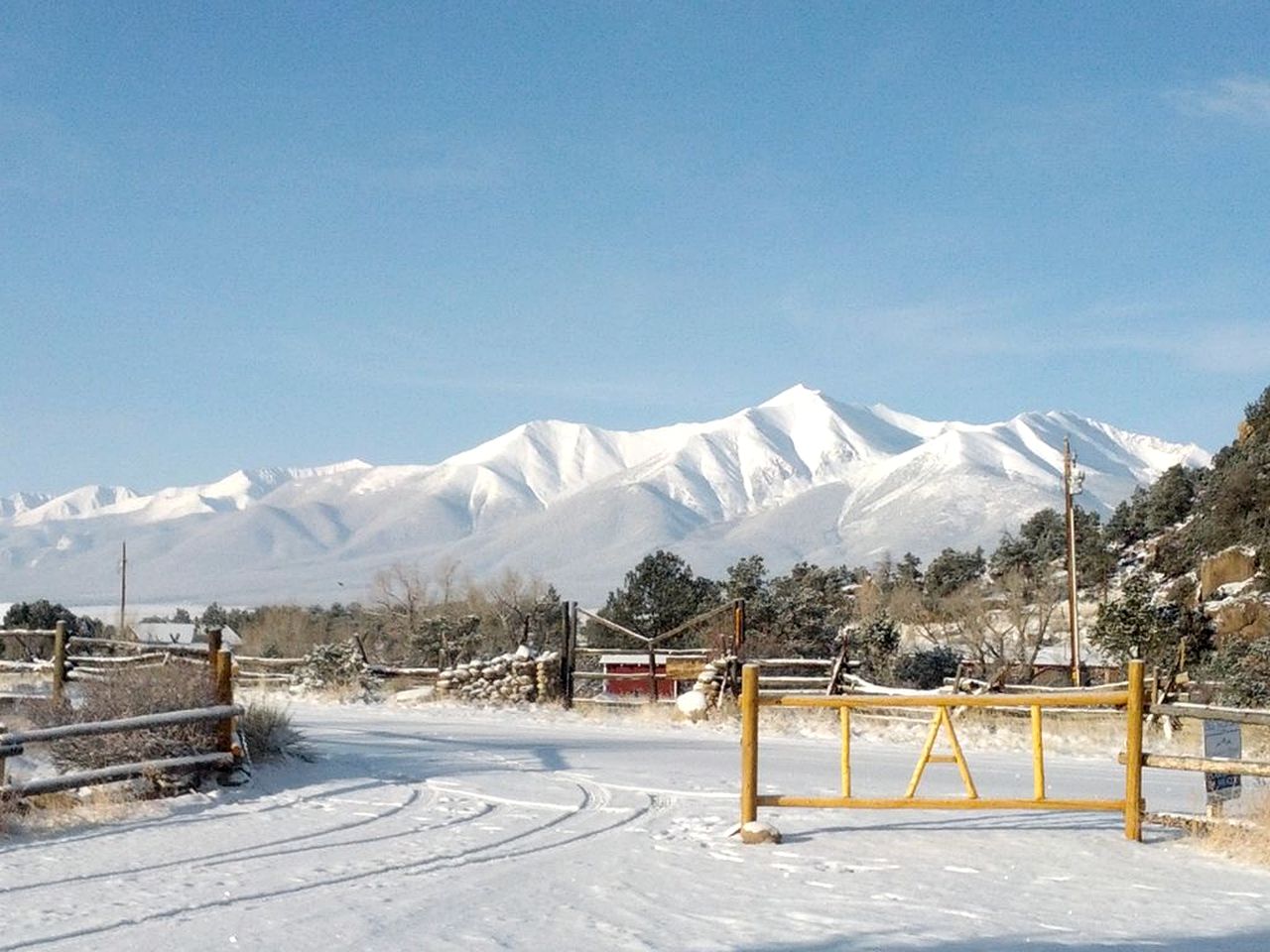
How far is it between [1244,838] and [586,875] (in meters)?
4.96

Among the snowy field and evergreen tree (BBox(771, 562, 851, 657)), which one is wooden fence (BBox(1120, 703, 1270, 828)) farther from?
evergreen tree (BBox(771, 562, 851, 657))

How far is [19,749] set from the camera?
440 inches

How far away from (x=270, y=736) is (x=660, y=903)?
7101 mm

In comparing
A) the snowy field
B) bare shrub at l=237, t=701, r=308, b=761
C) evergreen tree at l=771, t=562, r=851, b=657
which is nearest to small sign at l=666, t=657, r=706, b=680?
evergreen tree at l=771, t=562, r=851, b=657

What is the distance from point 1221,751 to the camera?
11266mm

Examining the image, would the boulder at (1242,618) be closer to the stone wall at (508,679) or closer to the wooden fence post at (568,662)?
the wooden fence post at (568,662)

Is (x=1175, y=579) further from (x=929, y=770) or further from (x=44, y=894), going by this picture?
(x=44, y=894)

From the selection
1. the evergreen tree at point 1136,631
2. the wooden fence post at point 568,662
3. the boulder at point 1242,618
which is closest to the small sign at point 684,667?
the wooden fence post at point 568,662

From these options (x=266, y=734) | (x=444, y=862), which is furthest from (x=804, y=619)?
(x=444, y=862)

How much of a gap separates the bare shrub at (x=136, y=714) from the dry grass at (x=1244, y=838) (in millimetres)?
8877

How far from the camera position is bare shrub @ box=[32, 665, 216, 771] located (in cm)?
1241

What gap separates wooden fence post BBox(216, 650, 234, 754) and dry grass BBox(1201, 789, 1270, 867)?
868cm

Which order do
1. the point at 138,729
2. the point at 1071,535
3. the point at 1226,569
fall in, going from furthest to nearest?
the point at 1226,569 → the point at 1071,535 → the point at 138,729

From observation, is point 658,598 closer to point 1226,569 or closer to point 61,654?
point 1226,569
